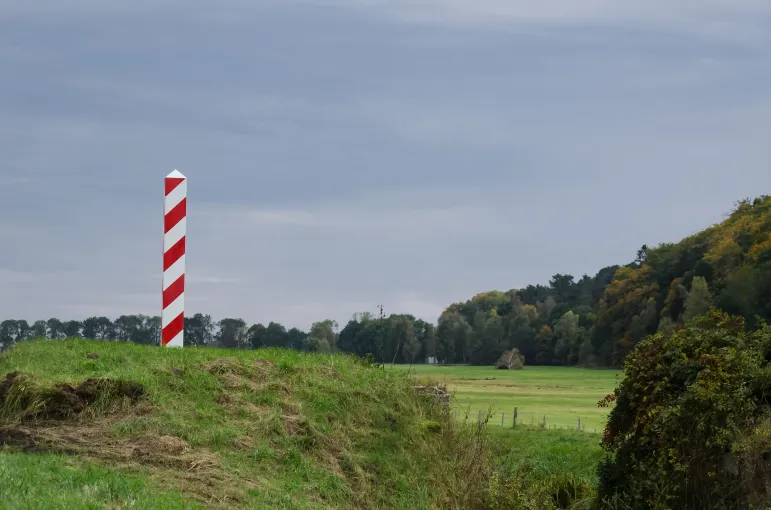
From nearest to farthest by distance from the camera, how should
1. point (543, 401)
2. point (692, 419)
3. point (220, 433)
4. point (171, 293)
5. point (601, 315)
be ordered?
1. point (692, 419)
2. point (220, 433)
3. point (171, 293)
4. point (543, 401)
5. point (601, 315)

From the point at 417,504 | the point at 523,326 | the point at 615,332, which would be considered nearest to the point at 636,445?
the point at 417,504

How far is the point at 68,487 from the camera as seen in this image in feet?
32.2

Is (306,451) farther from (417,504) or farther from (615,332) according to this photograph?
(615,332)

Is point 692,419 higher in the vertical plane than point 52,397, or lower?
lower

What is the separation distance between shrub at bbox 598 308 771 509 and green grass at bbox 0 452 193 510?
644 centimetres

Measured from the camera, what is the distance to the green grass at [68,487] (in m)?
8.94

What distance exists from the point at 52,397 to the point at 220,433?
2.44 m

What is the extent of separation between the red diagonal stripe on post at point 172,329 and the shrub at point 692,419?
7617 millimetres

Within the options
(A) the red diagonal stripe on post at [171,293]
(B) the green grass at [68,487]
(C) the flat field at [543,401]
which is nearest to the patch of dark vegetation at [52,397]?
(B) the green grass at [68,487]

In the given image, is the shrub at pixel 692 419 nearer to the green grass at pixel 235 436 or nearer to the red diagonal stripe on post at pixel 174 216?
the green grass at pixel 235 436

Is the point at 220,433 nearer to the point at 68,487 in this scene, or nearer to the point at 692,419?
the point at 68,487

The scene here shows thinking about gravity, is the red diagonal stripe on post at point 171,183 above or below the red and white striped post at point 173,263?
above

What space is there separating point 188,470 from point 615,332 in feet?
275

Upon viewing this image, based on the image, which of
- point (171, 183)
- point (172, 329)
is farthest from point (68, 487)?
point (171, 183)
